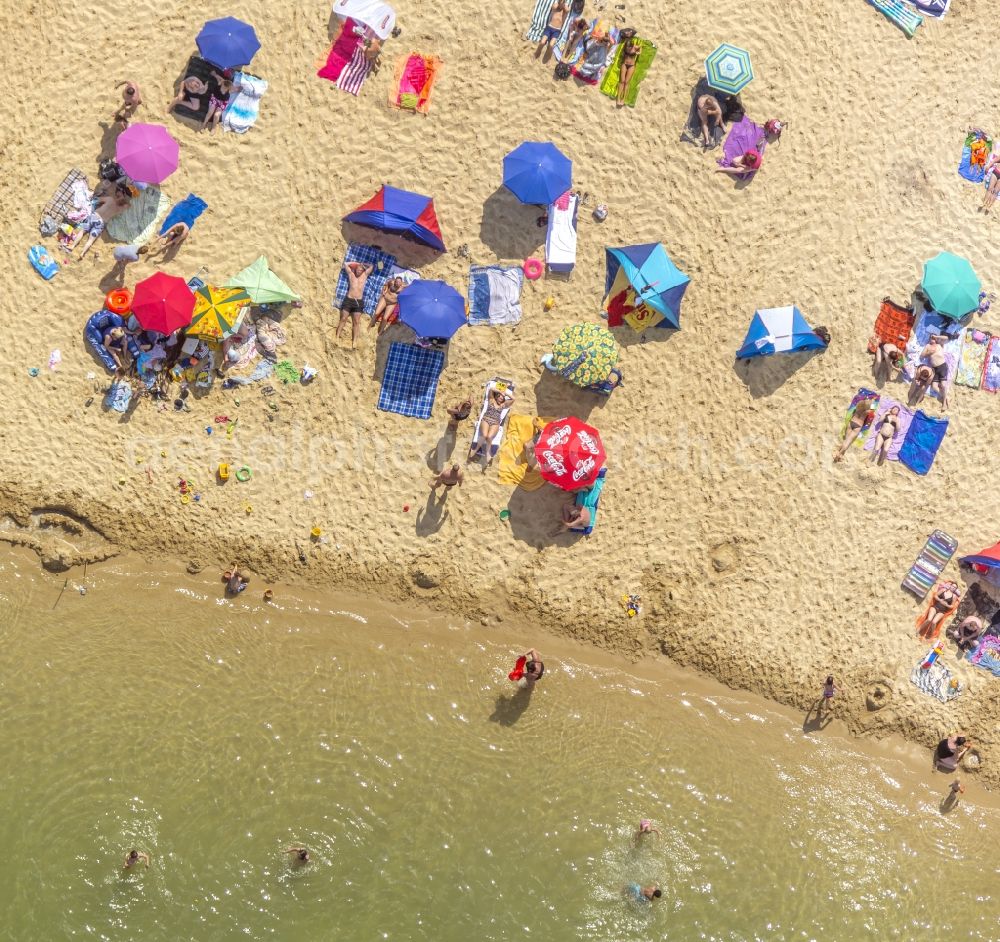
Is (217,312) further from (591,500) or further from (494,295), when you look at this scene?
(591,500)

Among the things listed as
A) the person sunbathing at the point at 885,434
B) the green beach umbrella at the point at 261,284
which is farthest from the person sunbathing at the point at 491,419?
the person sunbathing at the point at 885,434

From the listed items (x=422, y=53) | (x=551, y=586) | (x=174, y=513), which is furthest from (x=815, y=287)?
(x=174, y=513)

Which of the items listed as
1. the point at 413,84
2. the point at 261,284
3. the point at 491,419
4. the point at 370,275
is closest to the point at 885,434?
the point at 491,419

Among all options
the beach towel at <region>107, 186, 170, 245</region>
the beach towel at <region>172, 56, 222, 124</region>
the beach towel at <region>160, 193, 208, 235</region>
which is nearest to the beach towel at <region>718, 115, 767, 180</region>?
the beach towel at <region>172, 56, 222, 124</region>

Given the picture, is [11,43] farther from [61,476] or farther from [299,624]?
[299,624]

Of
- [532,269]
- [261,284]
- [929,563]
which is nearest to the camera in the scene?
[261,284]
